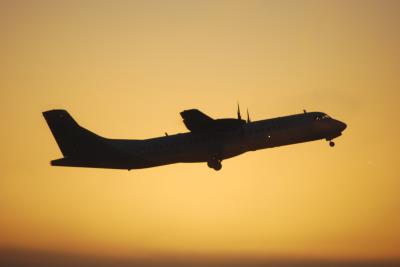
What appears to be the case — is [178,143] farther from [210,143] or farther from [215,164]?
[215,164]

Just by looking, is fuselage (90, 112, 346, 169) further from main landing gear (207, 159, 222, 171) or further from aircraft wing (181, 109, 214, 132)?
aircraft wing (181, 109, 214, 132)

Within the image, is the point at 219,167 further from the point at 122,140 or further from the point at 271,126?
the point at 122,140

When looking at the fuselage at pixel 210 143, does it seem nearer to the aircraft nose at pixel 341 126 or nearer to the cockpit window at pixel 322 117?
the cockpit window at pixel 322 117

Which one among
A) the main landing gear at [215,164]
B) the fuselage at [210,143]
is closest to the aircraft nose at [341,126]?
the fuselage at [210,143]

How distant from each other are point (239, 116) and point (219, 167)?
4.36 m

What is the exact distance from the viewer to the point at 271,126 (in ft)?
124

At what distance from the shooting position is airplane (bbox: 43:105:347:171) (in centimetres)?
3762

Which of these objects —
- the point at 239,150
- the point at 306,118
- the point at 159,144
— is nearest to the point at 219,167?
the point at 239,150

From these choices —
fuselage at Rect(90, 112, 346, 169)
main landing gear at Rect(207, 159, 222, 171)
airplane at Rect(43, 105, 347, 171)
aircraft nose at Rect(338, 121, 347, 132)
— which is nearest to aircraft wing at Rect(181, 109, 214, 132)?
airplane at Rect(43, 105, 347, 171)

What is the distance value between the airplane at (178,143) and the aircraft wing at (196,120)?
81 millimetres

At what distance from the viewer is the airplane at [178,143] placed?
1481 inches

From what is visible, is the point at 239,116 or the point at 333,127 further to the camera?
the point at 333,127

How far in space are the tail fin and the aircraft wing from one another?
7291mm

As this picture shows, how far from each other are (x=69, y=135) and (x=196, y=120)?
9.89 metres
